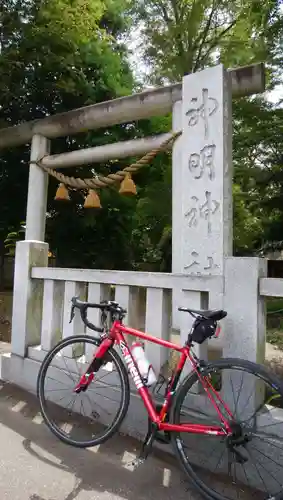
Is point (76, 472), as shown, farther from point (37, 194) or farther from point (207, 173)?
point (37, 194)

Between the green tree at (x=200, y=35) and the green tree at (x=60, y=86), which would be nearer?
the green tree at (x=60, y=86)

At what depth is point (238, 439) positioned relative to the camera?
2.24 m

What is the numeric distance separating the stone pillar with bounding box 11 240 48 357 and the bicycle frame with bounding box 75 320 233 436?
127 centimetres

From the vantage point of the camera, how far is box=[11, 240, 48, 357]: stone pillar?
13.0ft

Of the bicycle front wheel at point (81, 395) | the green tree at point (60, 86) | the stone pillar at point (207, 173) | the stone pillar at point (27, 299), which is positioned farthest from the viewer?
the green tree at point (60, 86)

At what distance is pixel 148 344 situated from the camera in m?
3.04

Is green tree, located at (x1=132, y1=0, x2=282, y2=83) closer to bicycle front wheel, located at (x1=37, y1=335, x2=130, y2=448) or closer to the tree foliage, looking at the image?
the tree foliage

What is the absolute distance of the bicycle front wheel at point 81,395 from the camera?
2.79 m

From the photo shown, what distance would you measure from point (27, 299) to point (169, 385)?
Answer: 2065mm

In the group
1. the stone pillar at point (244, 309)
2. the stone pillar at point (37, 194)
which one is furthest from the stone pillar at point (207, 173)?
the stone pillar at point (37, 194)

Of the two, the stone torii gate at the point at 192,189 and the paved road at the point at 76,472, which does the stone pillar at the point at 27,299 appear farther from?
the paved road at the point at 76,472

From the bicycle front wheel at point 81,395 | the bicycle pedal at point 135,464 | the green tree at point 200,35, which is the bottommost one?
the bicycle pedal at point 135,464

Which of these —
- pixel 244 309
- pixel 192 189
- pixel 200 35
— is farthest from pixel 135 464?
pixel 200 35

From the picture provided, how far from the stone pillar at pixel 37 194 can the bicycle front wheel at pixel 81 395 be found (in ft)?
6.37
